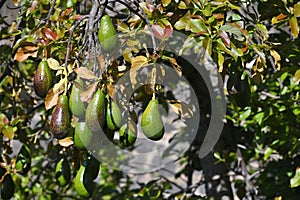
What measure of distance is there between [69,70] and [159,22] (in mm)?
200

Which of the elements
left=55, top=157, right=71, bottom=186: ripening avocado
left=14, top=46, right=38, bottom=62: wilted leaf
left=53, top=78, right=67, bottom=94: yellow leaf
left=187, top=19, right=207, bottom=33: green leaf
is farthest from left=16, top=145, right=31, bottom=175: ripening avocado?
left=187, top=19, right=207, bottom=33: green leaf

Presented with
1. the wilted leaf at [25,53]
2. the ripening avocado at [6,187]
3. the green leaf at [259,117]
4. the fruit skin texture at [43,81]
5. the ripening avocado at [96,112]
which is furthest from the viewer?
the green leaf at [259,117]

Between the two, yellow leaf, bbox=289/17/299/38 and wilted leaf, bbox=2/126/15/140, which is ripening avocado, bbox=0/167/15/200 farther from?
yellow leaf, bbox=289/17/299/38

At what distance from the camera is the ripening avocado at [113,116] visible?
102cm

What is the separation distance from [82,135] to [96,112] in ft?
0.25

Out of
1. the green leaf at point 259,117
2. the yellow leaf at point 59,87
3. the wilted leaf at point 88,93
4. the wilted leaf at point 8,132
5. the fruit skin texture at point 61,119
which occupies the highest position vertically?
the wilted leaf at point 88,93

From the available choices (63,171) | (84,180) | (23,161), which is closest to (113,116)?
(84,180)

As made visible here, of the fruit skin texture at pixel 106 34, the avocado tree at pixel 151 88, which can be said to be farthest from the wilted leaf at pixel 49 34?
the fruit skin texture at pixel 106 34

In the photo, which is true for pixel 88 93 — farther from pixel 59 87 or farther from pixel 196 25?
pixel 196 25

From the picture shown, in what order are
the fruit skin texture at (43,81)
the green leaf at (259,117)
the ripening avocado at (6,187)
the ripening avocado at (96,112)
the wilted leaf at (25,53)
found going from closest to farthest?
the ripening avocado at (96,112)
the fruit skin texture at (43,81)
the wilted leaf at (25,53)
the ripening avocado at (6,187)
the green leaf at (259,117)

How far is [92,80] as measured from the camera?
103 centimetres

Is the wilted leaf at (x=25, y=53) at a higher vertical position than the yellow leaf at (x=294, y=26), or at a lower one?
higher

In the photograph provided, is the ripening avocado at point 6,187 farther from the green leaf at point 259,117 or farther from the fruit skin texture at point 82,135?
the green leaf at point 259,117

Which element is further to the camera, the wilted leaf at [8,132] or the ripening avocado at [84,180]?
the wilted leaf at [8,132]
